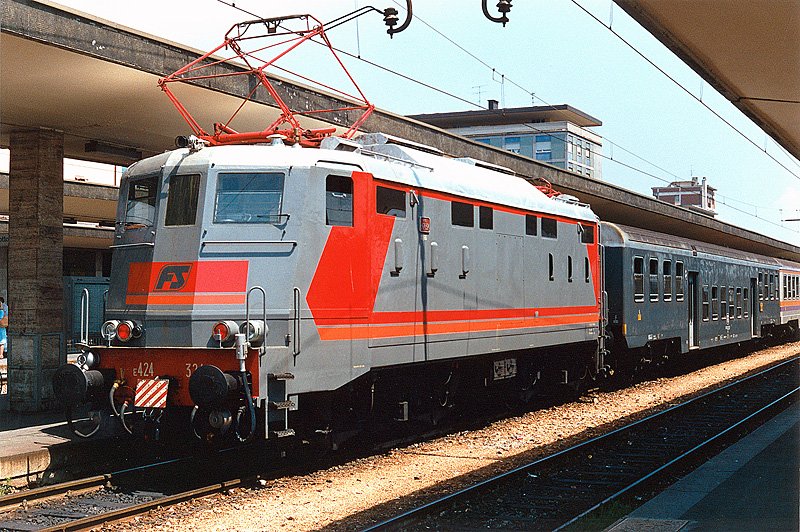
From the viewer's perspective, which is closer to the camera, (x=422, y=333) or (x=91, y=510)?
(x=91, y=510)

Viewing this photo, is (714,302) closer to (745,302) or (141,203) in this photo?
(745,302)

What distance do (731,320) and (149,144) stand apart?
61.6 feet

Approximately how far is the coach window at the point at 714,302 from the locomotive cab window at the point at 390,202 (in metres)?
17.0

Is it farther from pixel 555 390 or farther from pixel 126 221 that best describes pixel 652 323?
pixel 126 221

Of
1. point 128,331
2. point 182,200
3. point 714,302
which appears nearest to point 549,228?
point 182,200

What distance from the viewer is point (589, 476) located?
1116 cm

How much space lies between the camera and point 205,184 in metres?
10.7

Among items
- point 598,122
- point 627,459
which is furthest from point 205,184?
point 598,122

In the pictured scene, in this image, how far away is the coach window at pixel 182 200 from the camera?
10.8 m

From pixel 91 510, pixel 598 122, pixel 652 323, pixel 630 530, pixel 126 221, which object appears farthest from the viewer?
pixel 598 122

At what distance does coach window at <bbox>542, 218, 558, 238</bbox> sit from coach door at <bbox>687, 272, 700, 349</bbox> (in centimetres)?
993

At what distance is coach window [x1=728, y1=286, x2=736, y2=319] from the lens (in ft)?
93.1

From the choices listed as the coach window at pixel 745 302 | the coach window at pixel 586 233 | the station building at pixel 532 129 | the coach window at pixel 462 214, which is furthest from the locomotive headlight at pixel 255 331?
the station building at pixel 532 129

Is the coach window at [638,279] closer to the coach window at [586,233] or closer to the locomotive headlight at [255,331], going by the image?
the coach window at [586,233]
